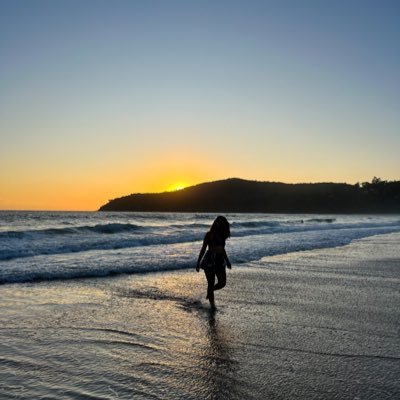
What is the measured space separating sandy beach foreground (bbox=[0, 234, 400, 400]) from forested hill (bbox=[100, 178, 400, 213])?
158m

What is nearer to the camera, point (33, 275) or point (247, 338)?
point (247, 338)

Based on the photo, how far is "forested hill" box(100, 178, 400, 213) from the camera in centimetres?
17050

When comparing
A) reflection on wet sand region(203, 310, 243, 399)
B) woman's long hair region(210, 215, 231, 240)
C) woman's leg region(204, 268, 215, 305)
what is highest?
woman's long hair region(210, 215, 231, 240)

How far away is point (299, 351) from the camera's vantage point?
581cm

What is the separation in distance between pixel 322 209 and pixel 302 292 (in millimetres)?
165950

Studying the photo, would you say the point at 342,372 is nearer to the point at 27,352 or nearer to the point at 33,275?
the point at 27,352

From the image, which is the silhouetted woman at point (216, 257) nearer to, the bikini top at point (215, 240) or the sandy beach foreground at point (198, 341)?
the bikini top at point (215, 240)

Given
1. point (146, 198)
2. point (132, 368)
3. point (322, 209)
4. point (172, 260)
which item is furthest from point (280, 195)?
point (132, 368)

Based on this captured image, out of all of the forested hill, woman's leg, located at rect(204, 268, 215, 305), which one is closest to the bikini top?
woman's leg, located at rect(204, 268, 215, 305)

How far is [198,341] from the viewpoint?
6.33 metres

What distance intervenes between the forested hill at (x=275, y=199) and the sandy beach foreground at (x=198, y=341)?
519ft

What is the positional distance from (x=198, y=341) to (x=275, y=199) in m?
170

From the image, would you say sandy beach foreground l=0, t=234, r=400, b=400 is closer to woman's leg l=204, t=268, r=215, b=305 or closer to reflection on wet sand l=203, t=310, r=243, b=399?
reflection on wet sand l=203, t=310, r=243, b=399

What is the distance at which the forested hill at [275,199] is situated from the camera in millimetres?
170500
